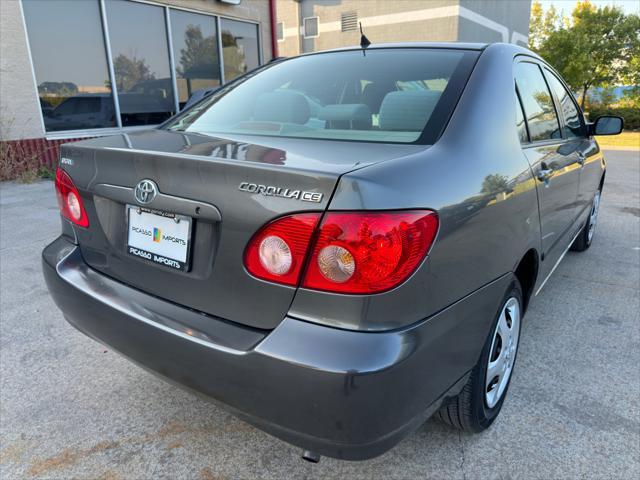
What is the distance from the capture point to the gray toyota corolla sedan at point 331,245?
1296 millimetres

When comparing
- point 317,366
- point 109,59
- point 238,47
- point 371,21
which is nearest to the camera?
point 317,366

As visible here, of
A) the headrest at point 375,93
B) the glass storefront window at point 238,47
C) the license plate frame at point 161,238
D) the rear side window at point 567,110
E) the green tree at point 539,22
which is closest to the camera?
the license plate frame at point 161,238

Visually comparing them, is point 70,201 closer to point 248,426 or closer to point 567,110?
point 248,426

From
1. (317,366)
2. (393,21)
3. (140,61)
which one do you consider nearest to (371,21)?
(393,21)

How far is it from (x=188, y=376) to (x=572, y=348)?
2.17m

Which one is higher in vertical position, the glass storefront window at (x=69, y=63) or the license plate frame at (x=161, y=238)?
the glass storefront window at (x=69, y=63)

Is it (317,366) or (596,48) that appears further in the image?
(596,48)

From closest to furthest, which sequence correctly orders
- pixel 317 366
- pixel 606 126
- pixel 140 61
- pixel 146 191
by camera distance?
pixel 317 366 → pixel 146 191 → pixel 606 126 → pixel 140 61

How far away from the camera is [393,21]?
2270 centimetres

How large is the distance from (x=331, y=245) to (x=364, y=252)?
90mm

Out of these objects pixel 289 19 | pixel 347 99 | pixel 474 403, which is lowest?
pixel 474 403

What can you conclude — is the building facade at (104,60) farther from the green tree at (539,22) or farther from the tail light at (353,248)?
the green tree at (539,22)

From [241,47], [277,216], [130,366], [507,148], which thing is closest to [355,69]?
[507,148]

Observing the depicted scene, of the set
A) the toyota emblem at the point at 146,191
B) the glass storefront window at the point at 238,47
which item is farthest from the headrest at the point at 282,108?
the glass storefront window at the point at 238,47
